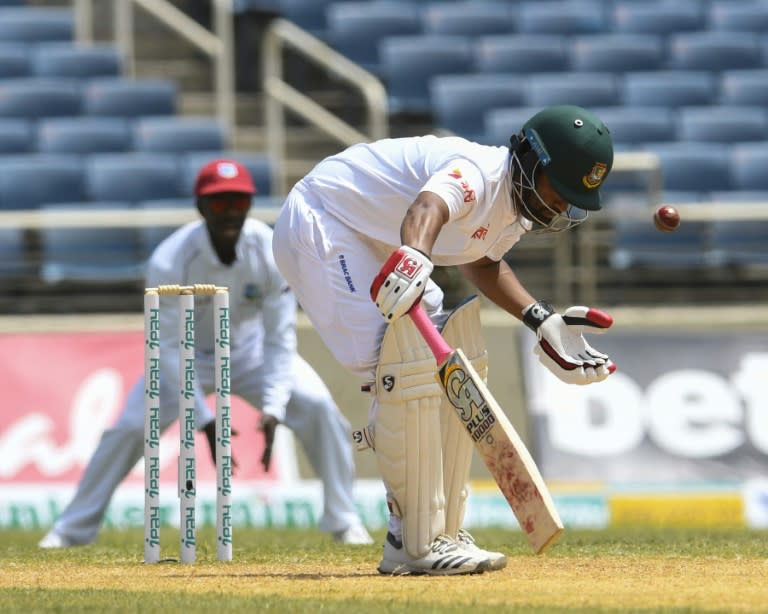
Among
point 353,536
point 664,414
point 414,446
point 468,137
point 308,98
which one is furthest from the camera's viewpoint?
point 308,98

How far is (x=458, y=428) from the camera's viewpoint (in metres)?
5.62

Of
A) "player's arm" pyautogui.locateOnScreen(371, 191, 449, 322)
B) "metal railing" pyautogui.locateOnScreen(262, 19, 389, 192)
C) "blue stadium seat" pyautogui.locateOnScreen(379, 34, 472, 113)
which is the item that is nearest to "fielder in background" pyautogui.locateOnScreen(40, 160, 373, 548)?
"player's arm" pyautogui.locateOnScreen(371, 191, 449, 322)

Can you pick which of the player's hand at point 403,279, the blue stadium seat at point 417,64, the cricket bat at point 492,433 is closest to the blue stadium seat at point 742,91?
the blue stadium seat at point 417,64

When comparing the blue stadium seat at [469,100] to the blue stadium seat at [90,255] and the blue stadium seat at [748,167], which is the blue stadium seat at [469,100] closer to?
the blue stadium seat at [748,167]

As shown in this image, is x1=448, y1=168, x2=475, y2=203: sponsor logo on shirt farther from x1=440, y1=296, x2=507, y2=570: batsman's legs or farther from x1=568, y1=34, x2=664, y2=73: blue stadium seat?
x1=568, y1=34, x2=664, y2=73: blue stadium seat

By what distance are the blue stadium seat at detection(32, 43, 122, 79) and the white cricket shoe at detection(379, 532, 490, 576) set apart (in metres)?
8.69

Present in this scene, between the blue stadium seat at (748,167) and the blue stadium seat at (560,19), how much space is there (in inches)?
90.4

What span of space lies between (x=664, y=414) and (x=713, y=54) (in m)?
4.76

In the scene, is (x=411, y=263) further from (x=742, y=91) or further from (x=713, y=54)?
(x=713, y=54)

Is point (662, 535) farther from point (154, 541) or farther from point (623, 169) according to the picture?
point (623, 169)

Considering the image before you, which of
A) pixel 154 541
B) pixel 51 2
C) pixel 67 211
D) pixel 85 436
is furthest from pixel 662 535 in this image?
pixel 51 2

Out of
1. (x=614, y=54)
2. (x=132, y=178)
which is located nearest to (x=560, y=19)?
(x=614, y=54)

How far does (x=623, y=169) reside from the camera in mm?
11836

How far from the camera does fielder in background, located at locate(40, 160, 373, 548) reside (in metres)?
7.57
